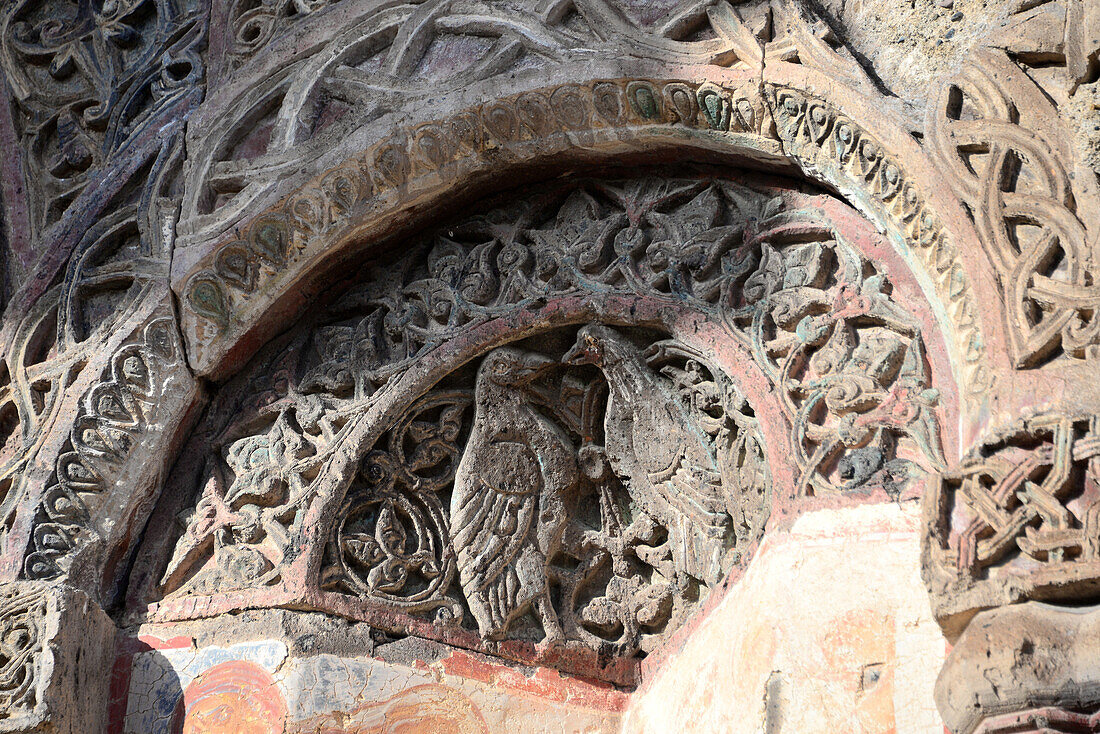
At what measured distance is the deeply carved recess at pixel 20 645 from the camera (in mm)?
3215

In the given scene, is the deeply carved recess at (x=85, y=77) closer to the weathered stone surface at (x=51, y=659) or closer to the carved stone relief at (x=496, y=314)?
the carved stone relief at (x=496, y=314)

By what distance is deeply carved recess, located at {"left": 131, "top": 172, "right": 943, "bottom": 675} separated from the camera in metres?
3.39

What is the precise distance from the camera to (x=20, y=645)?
10.8 ft

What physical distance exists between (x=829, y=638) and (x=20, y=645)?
81.3 inches

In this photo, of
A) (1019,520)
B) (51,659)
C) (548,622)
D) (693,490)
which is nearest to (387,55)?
(693,490)

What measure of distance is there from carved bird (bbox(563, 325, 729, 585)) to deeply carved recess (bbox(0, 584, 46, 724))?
62.9 inches

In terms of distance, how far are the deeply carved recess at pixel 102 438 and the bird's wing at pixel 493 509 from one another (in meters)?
0.94

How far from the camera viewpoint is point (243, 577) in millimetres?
3484

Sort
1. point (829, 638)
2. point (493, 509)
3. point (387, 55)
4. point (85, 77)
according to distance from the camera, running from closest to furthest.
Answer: point (829, 638), point (493, 509), point (387, 55), point (85, 77)

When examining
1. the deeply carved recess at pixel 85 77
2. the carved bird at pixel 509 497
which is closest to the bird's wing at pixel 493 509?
the carved bird at pixel 509 497

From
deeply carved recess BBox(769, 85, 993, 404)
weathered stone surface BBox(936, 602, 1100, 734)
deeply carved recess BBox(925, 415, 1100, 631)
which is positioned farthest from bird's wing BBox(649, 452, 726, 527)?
→ weathered stone surface BBox(936, 602, 1100, 734)

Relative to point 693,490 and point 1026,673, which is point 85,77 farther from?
point 1026,673

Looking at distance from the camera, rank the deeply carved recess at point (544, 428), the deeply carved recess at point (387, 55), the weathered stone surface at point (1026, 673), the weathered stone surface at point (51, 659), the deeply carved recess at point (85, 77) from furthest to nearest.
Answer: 1. the deeply carved recess at point (85, 77)
2. the deeply carved recess at point (387, 55)
3. the deeply carved recess at point (544, 428)
4. the weathered stone surface at point (51, 659)
5. the weathered stone surface at point (1026, 673)

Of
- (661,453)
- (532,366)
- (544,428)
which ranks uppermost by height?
(532,366)
